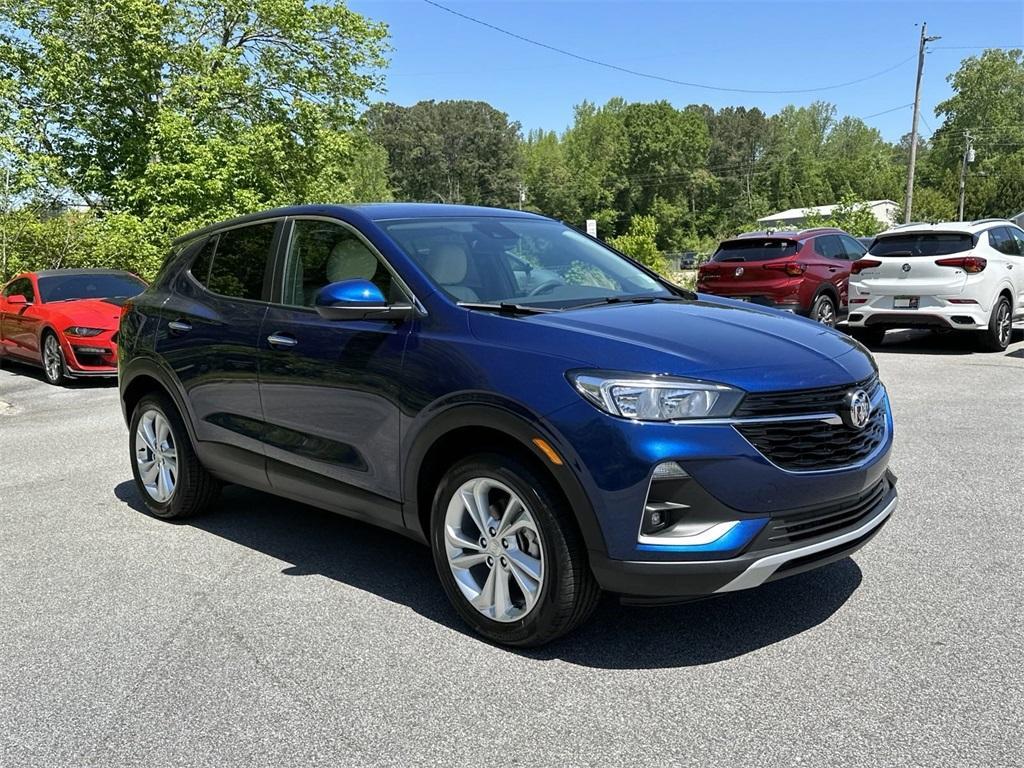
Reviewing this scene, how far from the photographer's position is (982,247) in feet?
37.4

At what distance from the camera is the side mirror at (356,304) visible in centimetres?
375

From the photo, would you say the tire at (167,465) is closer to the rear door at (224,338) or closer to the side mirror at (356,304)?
the rear door at (224,338)

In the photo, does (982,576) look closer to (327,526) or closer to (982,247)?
(327,526)

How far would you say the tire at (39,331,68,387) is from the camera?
11.7m

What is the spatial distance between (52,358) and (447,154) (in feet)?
303

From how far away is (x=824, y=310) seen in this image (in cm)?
1410

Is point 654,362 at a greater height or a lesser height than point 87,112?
lesser

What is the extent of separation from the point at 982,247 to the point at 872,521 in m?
9.36

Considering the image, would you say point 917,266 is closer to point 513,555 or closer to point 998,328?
point 998,328

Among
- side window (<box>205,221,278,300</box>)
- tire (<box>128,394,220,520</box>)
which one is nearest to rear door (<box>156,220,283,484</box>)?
side window (<box>205,221,278,300</box>)

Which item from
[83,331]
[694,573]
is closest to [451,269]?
[694,573]

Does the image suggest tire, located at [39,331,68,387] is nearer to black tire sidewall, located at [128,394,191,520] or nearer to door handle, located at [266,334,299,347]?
black tire sidewall, located at [128,394,191,520]

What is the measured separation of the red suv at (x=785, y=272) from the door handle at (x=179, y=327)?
32.0 ft

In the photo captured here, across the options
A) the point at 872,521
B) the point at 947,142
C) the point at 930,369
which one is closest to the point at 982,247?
the point at 930,369
